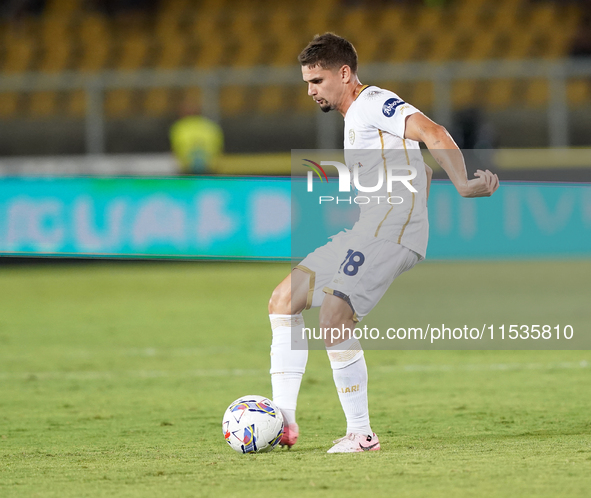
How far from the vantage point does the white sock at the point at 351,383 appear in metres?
4.51

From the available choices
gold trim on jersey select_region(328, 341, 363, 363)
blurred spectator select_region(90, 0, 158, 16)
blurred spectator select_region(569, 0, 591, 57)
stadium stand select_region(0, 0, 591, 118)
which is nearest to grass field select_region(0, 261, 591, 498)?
gold trim on jersey select_region(328, 341, 363, 363)

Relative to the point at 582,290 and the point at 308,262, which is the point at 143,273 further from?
the point at 308,262

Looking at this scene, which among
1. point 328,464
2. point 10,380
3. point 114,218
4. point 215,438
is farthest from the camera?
point 114,218

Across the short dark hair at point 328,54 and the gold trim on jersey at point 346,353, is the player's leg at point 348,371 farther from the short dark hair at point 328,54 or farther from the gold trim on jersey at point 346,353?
the short dark hair at point 328,54

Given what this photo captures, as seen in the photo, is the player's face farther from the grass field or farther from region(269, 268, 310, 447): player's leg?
the grass field

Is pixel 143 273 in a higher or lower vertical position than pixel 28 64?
lower

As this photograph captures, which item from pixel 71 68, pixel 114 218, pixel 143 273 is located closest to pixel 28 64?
pixel 71 68

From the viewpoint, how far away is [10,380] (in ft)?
23.2

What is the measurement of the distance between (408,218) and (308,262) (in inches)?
20.1

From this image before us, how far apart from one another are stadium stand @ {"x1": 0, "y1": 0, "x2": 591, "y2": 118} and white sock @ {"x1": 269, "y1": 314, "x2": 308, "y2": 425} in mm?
11649

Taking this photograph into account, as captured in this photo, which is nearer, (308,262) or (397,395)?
(308,262)

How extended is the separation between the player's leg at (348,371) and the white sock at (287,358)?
188mm

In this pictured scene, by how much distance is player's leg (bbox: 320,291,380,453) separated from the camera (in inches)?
173

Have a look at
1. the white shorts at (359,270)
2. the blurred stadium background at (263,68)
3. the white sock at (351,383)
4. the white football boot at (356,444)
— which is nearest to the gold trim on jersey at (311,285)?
the white shorts at (359,270)
